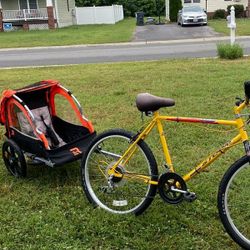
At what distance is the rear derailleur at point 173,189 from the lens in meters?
3.53

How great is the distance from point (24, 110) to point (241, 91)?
4.58 meters

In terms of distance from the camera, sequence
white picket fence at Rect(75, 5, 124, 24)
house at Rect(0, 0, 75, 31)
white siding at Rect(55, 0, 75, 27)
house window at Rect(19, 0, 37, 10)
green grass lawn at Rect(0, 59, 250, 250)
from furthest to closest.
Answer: white picket fence at Rect(75, 5, 124, 24) < house window at Rect(19, 0, 37, 10) < white siding at Rect(55, 0, 75, 27) < house at Rect(0, 0, 75, 31) < green grass lawn at Rect(0, 59, 250, 250)

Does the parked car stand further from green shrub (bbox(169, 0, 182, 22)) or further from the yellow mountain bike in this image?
the yellow mountain bike

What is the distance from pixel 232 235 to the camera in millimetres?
3273

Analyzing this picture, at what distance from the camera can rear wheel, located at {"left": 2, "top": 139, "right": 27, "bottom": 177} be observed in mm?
4613

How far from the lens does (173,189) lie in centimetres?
357

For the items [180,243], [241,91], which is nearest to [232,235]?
[180,243]

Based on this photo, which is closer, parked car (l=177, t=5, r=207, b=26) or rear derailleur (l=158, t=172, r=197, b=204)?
rear derailleur (l=158, t=172, r=197, b=204)

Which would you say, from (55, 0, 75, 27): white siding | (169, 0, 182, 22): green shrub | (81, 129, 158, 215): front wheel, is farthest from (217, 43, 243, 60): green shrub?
(169, 0, 182, 22): green shrub

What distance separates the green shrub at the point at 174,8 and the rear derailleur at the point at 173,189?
33789mm

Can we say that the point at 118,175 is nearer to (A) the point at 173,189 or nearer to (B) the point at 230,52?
(A) the point at 173,189

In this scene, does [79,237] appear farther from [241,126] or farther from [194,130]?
[194,130]

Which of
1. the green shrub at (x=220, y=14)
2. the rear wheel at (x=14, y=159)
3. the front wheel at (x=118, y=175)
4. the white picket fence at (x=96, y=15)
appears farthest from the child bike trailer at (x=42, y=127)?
the green shrub at (x=220, y=14)

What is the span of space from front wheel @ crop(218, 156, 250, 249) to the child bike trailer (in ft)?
5.35
